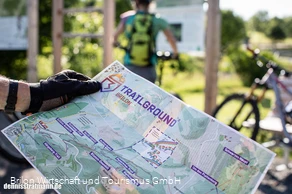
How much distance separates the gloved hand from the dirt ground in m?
1.33

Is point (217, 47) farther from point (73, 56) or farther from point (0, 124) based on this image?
point (73, 56)

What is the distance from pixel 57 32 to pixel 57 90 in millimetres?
4165

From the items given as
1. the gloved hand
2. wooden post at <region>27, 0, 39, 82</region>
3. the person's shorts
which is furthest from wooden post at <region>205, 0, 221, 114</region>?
the gloved hand

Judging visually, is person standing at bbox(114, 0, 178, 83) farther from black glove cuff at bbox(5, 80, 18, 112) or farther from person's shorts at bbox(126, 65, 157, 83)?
black glove cuff at bbox(5, 80, 18, 112)

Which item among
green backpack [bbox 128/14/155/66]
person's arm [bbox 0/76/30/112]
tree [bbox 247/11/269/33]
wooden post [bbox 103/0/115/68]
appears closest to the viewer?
person's arm [bbox 0/76/30/112]

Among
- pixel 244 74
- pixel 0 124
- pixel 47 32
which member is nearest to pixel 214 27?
pixel 0 124

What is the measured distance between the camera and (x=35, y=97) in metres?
1.99

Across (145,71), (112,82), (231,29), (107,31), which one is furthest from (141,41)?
(231,29)

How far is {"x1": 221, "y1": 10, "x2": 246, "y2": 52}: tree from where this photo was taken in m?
12.5

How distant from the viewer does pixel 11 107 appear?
6.51 feet

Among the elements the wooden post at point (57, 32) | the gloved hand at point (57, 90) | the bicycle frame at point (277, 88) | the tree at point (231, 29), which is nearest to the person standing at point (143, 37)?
the bicycle frame at point (277, 88)

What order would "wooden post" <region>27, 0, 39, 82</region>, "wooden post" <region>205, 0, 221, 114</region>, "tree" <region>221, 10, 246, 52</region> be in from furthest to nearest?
"tree" <region>221, 10, 246, 52</region>, "wooden post" <region>27, 0, 39, 82</region>, "wooden post" <region>205, 0, 221, 114</region>

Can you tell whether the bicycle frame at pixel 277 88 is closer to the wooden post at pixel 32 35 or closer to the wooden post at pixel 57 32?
the wooden post at pixel 57 32

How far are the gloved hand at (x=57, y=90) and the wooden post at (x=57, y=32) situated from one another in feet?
13.0
